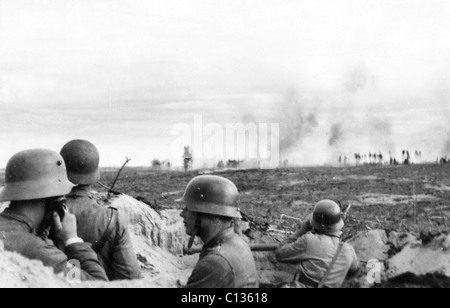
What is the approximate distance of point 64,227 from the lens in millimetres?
4156

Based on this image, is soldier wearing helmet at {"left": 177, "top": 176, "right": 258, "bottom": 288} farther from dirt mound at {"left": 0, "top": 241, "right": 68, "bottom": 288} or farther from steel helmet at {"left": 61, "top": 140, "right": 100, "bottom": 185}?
steel helmet at {"left": 61, "top": 140, "right": 100, "bottom": 185}

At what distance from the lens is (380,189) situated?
28.0 metres

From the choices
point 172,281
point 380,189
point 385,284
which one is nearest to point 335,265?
point 385,284

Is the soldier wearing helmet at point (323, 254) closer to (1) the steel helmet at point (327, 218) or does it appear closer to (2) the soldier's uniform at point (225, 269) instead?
(1) the steel helmet at point (327, 218)

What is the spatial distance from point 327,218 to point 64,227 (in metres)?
3.36

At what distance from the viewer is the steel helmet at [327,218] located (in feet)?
21.5

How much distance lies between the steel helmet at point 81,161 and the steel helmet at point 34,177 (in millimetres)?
931

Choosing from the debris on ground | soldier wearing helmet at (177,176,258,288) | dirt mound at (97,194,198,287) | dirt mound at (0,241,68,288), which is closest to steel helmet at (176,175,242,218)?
soldier wearing helmet at (177,176,258,288)

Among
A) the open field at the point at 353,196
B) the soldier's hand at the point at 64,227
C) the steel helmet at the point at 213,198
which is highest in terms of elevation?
the steel helmet at the point at 213,198

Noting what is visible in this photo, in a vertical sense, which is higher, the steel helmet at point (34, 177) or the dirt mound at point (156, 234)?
the steel helmet at point (34, 177)

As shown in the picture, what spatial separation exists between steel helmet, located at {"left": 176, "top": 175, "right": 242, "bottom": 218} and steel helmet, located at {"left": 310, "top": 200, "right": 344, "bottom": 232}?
204 centimetres

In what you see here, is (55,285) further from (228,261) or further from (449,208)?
(449,208)

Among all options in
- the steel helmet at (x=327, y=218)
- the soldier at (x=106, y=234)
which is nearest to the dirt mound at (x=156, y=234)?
the steel helmet at (x=327, y=218)
